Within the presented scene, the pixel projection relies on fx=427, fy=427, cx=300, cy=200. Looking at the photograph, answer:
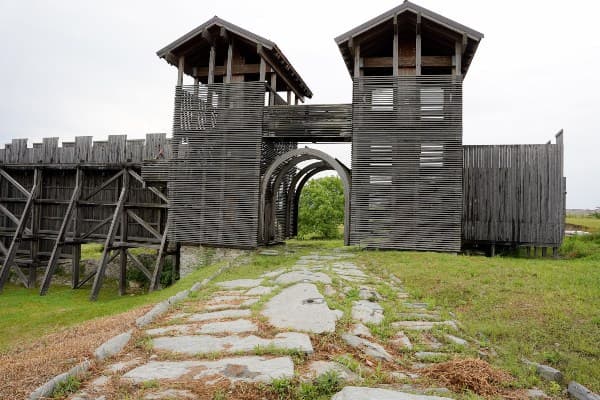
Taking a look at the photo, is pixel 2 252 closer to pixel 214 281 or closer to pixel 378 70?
pixel 214 281

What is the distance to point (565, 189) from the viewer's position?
15023 mm

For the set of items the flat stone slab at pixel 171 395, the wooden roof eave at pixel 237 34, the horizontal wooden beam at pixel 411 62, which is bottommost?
the flat stone slab at pixel 171 395

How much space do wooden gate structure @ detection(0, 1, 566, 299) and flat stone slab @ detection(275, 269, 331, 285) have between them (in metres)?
5.58

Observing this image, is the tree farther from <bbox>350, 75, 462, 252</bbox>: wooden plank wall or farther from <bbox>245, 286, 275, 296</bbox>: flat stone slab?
<bbox>245, 286, 275, 296</bbox>: flat stone slab

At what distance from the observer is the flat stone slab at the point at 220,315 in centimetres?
564

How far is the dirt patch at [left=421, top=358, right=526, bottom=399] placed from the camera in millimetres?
3520

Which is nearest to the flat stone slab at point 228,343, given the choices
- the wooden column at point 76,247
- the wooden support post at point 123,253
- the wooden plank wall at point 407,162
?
the wooden plank wall at point 407,162

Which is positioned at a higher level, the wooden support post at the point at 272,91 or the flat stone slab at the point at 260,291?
the wooden support post at the point at 272,91

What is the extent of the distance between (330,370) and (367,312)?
7.85ft

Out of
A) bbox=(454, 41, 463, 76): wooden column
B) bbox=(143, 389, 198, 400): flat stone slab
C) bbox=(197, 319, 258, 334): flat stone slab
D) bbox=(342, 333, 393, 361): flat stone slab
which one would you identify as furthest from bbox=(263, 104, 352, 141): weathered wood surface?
bbox=(143, 389, 198, 400): flat stone slab

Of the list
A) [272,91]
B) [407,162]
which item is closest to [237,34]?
[272,91]

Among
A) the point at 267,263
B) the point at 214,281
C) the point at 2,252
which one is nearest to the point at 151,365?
the point at 214,281

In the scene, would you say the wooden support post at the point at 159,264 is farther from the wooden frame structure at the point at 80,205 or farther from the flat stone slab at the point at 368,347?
the flat stone slab at the point at 368,347

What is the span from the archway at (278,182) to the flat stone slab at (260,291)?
709 centimetres
